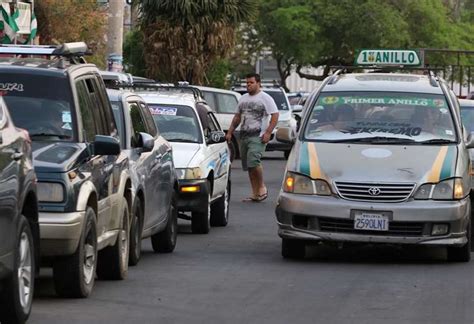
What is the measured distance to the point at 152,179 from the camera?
13789 mm

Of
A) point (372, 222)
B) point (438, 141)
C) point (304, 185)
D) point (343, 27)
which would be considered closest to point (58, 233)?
point (304, 185)

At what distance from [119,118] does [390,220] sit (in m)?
2.74

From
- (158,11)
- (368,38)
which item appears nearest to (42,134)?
(158,11)

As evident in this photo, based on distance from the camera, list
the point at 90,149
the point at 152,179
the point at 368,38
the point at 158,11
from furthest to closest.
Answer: the point at 368,38
the point at 158,11
the point at 152,179
the point at 90,149

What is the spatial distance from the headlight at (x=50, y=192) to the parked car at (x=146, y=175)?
8.40ft

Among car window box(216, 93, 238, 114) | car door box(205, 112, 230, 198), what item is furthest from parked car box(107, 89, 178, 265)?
car window box(216, 93, 238, 114)

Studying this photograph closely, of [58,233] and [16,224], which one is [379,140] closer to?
[58,233]

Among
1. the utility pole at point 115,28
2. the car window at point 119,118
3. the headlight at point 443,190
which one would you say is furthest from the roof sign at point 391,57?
the utility pole at point 115,28

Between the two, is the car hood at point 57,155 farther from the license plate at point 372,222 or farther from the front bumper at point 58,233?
the license plate at point 372,222

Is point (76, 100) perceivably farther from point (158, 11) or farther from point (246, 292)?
point (158, 11)

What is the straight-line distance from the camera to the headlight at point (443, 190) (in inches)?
527

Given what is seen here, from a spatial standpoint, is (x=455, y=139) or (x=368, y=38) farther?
(x=368, y=38)

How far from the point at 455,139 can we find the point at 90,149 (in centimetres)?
466

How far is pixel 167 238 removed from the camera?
14.5m
